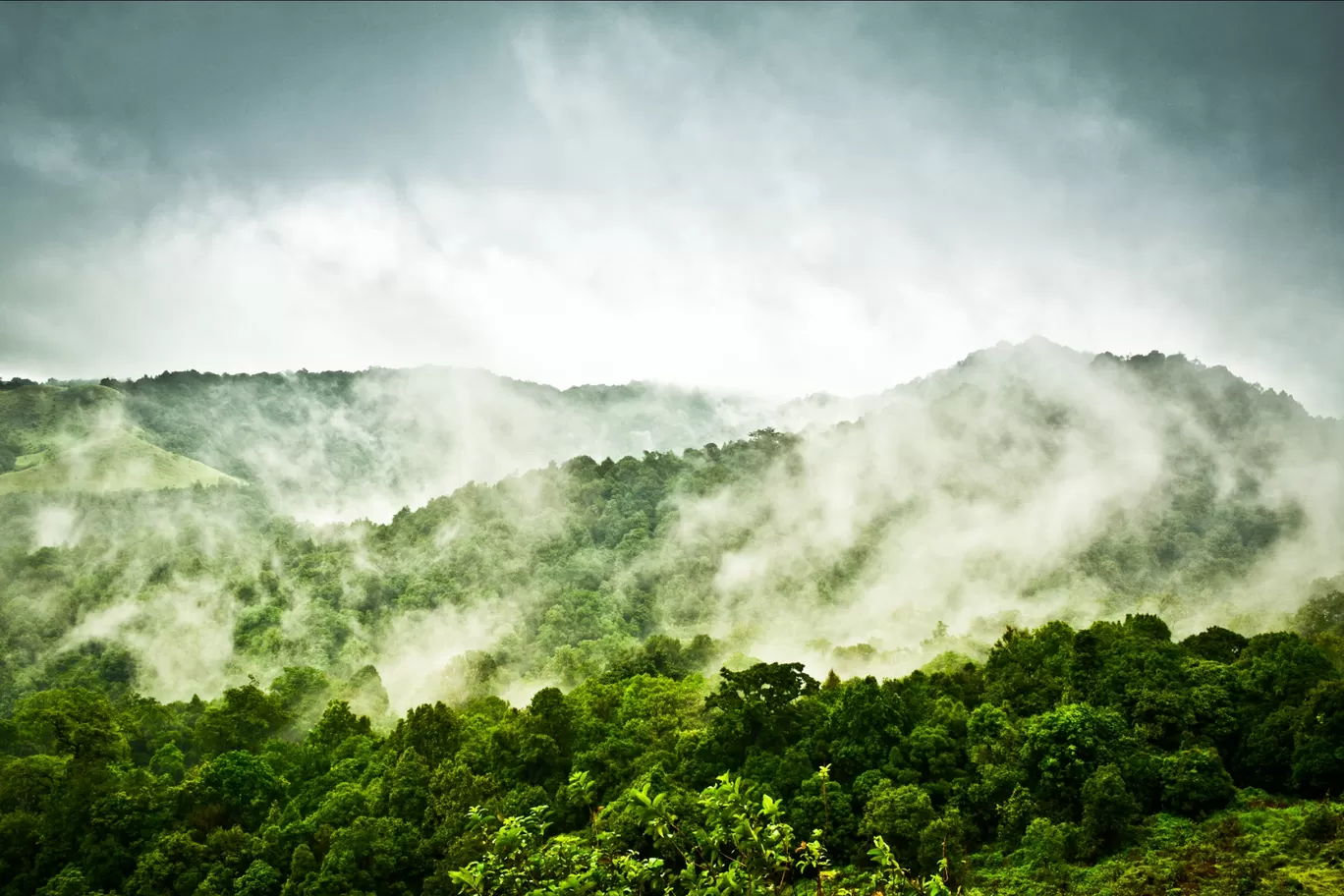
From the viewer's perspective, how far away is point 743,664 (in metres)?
61.6

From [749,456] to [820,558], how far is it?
3205 cm

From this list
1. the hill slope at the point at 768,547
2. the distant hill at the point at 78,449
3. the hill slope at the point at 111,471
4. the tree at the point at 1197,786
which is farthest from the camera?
the distant hill at the point at 78,449

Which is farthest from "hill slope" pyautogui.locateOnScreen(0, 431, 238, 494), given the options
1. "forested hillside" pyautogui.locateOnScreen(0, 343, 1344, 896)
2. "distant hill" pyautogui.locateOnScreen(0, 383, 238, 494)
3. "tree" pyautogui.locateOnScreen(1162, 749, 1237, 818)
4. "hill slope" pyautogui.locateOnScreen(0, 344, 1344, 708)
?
"tree" pyautogui.locateOnScreen(1162, 749, 1237, 818)

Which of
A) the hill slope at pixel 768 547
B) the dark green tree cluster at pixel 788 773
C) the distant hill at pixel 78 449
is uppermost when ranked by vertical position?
the distant hill at pixel 78 449

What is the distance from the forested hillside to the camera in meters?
22.4

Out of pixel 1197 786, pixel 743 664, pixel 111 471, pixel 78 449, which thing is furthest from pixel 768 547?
pixel 78 449

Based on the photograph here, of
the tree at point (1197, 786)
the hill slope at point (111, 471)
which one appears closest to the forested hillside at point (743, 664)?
the tree at point (1197, 786)

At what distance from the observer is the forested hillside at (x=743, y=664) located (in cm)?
2242

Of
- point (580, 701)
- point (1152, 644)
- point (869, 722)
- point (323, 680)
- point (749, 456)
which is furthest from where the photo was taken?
point (749, 456)

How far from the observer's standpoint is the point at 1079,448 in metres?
134

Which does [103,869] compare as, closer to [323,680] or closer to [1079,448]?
[323,680]

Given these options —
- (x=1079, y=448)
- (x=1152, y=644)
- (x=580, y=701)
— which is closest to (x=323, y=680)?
(x=580, y=701)

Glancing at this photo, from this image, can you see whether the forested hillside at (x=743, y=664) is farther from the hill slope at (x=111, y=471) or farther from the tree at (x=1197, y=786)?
the hill slope at (x=111, y=471)

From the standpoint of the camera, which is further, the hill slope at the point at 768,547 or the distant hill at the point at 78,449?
the distant hill at the point at 78,449
